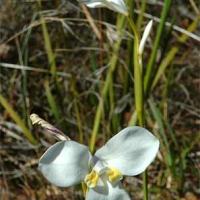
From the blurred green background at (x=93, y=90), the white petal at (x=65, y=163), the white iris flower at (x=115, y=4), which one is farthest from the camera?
the blurred green background at (x=93, y=90)

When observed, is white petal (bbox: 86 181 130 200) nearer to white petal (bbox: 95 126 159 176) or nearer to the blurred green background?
white petal (bbox: 95 126 159 176)

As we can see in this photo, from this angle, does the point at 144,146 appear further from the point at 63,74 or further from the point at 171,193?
the point at 63,74

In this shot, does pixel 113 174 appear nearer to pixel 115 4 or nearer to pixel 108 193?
pixel 108 193

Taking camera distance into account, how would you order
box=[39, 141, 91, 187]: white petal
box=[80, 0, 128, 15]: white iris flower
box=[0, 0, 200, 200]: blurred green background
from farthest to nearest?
box=[0, 0, 200, 200]: blurred green background < box=[80, 0, 128, 15]: white iris flower < box=[39, 141, 91, 187]: white petal

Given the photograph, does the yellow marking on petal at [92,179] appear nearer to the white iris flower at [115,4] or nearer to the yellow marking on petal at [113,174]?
the yellow marking on petal at [113,174]

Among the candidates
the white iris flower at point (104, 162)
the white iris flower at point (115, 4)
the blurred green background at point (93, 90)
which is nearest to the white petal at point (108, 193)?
the white iris flower at point (104, 162)

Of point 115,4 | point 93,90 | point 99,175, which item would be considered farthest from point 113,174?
point 93,90

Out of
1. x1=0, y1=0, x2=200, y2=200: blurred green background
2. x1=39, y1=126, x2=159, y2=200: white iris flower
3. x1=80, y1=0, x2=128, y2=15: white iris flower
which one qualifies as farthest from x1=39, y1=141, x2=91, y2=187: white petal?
x1=0, y1=0, x2=200, y2=200: blurred green background
